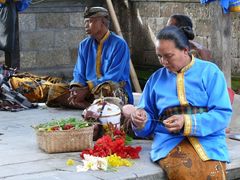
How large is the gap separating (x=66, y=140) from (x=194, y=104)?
131cm

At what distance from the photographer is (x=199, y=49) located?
6586mm

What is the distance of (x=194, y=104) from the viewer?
16.5 feet

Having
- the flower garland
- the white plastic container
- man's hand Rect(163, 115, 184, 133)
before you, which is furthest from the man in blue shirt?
man's hand Rect(163, 115, 184, 133)

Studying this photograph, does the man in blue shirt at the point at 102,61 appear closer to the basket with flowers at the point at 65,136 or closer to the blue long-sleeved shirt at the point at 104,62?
the blue long-sleeved shirt at the point at 104,62

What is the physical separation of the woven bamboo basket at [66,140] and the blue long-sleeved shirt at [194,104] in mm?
794

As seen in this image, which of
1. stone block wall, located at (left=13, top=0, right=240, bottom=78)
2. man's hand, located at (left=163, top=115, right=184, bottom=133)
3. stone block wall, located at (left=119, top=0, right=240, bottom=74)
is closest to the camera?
man's hand, located at (left=163, top=115, right=184, bottom=133)

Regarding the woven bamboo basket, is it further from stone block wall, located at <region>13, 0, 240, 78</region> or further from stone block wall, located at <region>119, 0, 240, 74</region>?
stone block wall, located at <region>13, 0, 240, 78</region>

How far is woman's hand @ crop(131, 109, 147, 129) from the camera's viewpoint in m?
4.97

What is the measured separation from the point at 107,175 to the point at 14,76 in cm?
445

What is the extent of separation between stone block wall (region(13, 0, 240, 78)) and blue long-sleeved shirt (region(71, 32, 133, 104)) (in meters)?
4.68

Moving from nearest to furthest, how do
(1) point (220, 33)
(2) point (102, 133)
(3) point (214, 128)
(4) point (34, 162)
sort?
(3) point (214, 128) < (4) point (34, 162) < (2) point (102, 133) < (1) point (220, 33)

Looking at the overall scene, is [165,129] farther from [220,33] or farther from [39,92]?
[39,92]

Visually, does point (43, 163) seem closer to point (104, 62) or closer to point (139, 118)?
point (139, 118)

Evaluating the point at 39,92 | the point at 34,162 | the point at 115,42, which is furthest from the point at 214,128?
the point at 39,92
